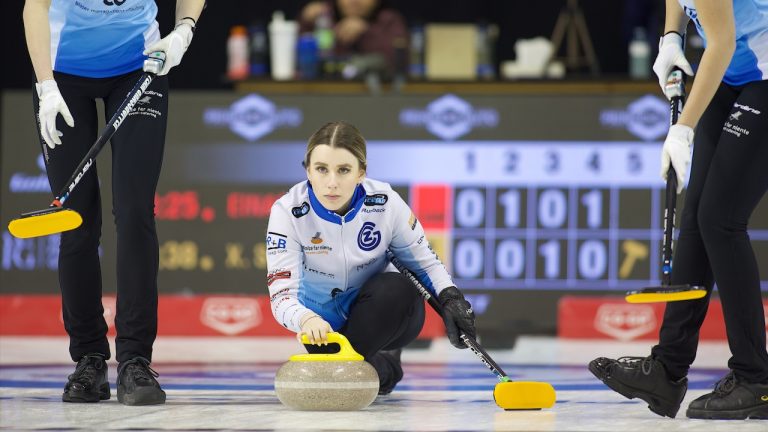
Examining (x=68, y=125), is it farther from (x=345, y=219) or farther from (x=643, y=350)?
(x=643, y=350)

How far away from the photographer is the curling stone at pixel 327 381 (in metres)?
3.21

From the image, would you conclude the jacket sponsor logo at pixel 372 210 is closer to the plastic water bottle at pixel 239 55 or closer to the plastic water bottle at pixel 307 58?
the plastic water bottle at pixel 307 58

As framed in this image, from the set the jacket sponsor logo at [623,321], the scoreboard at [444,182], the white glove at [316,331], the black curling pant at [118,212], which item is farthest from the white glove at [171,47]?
→ the jacket sponsor logo at [623,321]

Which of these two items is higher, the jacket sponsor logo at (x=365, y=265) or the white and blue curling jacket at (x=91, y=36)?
the white and blue curling jacket at (x=91, y=36)

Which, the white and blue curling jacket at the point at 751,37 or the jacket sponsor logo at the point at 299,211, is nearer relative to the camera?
the white and blue curling jacket at the point at 751,37

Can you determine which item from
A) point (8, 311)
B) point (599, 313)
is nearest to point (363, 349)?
point (599, 313)

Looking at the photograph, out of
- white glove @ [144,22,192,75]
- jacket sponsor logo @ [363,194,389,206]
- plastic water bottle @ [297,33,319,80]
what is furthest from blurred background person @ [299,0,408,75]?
jacket sponsor logo @ [363,194,389,206]

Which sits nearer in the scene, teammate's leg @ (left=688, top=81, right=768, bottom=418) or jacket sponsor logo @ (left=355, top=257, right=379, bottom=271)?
teammate's leg @ (left=688, top=81, right=768, bottom=418)

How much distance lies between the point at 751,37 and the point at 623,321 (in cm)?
344

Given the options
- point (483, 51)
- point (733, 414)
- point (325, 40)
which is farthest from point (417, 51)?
point (733, 414)

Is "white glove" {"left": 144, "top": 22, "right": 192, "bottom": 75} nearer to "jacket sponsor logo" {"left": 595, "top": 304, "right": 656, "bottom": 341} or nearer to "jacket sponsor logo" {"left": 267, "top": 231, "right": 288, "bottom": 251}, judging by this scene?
"jacket sponsor logo" {"left": 267, "top": 231, "right": 288, "bottom": 251}

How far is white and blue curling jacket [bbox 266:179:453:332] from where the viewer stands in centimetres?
346

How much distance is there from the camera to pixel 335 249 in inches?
139

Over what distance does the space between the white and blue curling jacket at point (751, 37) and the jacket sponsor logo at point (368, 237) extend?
1035 millimetres
